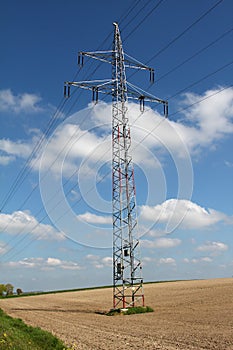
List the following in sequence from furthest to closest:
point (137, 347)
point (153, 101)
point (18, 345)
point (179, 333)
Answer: point (153, 101) → point (179, 333) → point (137, 347) → point (18, 345)

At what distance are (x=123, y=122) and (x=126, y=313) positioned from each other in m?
17.7

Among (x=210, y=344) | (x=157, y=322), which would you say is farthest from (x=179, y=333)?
(x=157, y=322)

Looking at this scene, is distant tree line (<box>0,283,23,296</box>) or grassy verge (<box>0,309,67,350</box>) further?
distant tree line (<box>0,283,23,296</box>)

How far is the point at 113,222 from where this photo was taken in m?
35.2

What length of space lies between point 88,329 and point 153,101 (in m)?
21.9

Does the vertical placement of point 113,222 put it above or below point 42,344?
above

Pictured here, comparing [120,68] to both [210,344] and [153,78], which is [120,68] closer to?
[153,78]

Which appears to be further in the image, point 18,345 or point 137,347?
point 137,347

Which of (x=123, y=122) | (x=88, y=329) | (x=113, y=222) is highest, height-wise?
(x=123, y=122)

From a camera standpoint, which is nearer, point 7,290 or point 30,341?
point 30,341

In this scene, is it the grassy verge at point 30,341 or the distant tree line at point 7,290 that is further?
the distant tree line at point 7,290

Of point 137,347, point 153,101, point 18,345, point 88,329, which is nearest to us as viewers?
point 18,345

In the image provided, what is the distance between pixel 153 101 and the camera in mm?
37219

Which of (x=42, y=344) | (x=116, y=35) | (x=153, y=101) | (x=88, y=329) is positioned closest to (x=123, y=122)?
(x=153, y=101)
